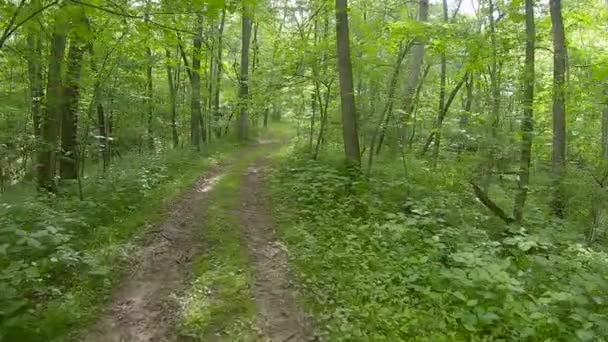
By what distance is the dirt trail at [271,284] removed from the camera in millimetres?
4721

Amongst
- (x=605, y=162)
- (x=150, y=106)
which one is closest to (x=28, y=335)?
(x=605, y=162)

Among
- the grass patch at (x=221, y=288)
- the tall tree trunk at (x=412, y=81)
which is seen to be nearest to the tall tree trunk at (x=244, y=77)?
the tall tree trunk at (x=412, y=81)

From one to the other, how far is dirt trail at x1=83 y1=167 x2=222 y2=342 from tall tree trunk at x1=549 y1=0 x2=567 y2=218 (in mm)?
7857

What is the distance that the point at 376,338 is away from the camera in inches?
177

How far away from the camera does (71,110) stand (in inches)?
366

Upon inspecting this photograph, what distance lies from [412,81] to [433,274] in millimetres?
8144

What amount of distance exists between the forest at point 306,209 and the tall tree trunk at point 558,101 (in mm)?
40

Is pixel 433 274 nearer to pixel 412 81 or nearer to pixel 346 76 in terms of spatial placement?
pixel 346 76

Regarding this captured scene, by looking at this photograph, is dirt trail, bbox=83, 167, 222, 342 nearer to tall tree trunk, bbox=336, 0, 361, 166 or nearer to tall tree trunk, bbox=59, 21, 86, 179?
tall tree trunk, bbox=59, 21, 86, 179

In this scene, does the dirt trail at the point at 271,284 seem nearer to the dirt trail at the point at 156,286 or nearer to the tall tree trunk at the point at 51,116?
the dirt trail at the point at 156,286

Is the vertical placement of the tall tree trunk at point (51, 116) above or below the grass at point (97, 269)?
above

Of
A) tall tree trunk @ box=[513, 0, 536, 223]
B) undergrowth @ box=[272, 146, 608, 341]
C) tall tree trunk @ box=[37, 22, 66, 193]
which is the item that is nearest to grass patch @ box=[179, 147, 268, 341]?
undergrowth @ box=[272, 146, 608, 341]

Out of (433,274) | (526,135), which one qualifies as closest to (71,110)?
(433,274)

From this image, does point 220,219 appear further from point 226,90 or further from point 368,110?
point 226,90
